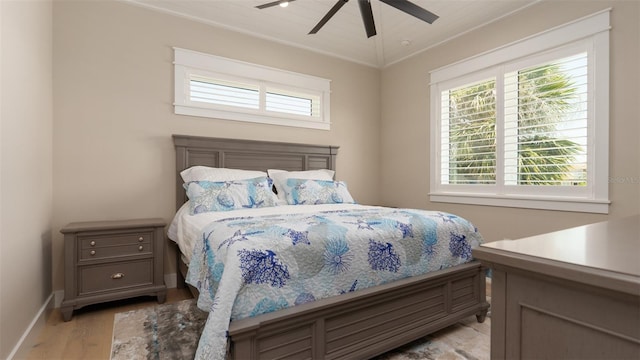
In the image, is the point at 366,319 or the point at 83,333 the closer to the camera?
→ the point at 366,319

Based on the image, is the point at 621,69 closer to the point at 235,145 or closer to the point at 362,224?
the point at 362,224

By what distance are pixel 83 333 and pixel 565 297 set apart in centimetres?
281

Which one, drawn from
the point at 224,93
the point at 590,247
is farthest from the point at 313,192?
the point at 590,247

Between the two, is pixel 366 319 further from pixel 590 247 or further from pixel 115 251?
pixel 115 251

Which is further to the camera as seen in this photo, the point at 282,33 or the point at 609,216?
the point at 282,33

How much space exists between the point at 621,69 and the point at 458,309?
2306 millimetres

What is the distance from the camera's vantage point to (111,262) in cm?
262

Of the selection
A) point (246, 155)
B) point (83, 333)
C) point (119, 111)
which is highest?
point (119, 111)

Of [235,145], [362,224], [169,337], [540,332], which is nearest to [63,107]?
[235,145]

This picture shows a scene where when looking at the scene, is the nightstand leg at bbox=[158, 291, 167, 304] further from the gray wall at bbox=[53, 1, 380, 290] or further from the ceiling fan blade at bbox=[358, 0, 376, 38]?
the ceiling fan blade at bbox=[358, 0, 376, 38]

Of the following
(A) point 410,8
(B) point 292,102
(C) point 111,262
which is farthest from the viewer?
(B) point 292,102

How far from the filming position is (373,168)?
15.8 feet

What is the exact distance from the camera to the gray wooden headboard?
330 cm

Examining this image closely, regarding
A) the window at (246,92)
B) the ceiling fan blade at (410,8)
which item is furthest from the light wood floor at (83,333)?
the ceiling fan blade at (410,8)
